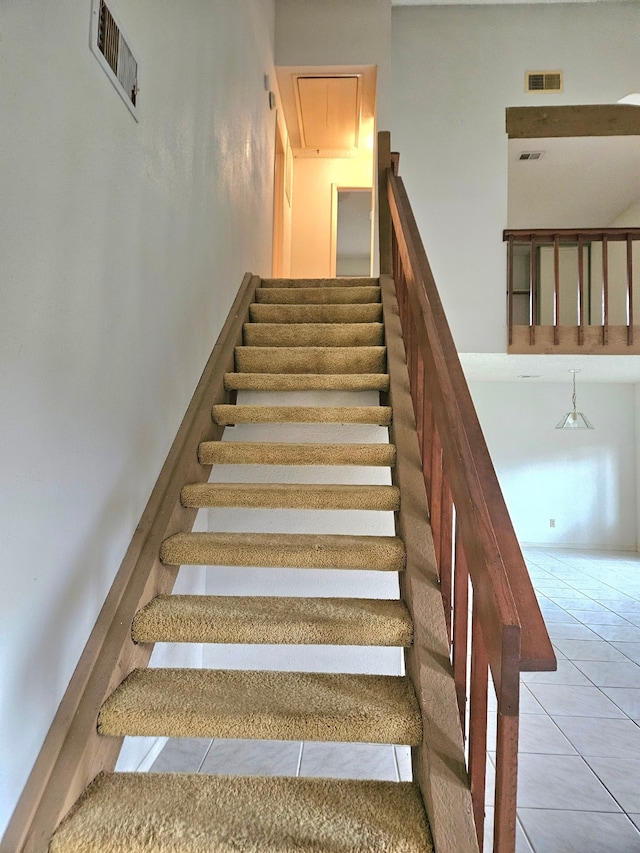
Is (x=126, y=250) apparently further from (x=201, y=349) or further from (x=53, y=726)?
(x=53, y=726)

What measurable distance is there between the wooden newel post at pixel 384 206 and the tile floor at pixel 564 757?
283 cm

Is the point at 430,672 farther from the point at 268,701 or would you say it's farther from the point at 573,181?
the point at 573,181

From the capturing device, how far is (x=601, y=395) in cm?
803

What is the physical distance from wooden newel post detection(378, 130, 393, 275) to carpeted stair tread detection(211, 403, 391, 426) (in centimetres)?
188

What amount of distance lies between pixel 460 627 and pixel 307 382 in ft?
5.02

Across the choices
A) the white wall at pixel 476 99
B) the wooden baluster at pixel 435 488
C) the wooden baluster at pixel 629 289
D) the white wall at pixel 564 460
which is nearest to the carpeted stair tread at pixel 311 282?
the white wall at pixel 476 99

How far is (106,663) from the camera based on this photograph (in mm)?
1473

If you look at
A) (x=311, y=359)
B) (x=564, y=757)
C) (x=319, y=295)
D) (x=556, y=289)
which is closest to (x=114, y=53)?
(x=311, y=359)

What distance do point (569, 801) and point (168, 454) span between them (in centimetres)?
193

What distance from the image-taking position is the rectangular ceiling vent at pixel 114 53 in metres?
1.47

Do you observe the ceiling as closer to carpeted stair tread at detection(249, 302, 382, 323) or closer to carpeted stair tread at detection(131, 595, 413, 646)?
carpeted stair tread at detection(249, 302, 382, 323)

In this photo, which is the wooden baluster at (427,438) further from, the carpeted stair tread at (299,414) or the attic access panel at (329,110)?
the attic access panel at (329,110)

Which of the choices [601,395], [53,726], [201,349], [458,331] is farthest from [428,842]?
[601,395]

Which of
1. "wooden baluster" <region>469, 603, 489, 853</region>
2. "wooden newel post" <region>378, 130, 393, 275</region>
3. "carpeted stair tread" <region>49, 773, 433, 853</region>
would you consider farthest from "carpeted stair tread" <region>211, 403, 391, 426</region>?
"wooden newel post" <region>378, 130, 393, 275</region>
